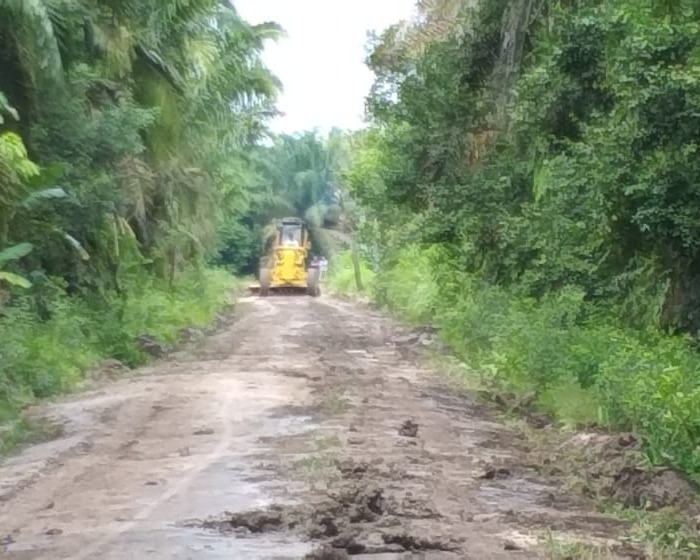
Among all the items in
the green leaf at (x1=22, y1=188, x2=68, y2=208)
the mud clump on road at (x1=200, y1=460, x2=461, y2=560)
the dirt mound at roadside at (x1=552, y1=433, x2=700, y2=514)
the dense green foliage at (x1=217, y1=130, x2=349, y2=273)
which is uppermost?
the dense green foliage at (x1=217, y1=130, x2=349, y2=273)

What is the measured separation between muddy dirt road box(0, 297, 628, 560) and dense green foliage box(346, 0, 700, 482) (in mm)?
1274

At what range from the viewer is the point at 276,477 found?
1048cm

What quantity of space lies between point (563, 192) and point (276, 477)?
682 centimetres

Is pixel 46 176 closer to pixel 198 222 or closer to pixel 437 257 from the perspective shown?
pixel 437 257

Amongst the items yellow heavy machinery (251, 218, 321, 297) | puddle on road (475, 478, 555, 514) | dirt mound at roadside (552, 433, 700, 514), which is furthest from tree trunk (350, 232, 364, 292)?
puddle on road (475, 478, 555, 514)

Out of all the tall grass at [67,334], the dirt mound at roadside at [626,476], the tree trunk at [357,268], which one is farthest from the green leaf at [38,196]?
the tree trunk at [357,268]

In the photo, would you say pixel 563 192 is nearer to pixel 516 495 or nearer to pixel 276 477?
pixel 516 495

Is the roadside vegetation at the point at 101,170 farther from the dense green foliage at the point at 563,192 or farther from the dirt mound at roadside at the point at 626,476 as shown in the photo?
the dirt mound at roadside at the point at 626,476

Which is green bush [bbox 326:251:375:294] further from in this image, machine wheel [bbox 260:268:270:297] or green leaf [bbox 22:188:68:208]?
green leaf [bbox 22:188:68:208]

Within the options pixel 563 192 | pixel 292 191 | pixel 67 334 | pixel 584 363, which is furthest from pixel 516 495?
pixel 292 191

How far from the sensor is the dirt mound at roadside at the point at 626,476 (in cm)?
953

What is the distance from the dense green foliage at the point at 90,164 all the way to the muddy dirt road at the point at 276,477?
6.20 feet

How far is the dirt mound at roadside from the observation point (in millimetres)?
9533

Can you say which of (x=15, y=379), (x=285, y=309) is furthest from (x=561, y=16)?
(x=285, y=309)
